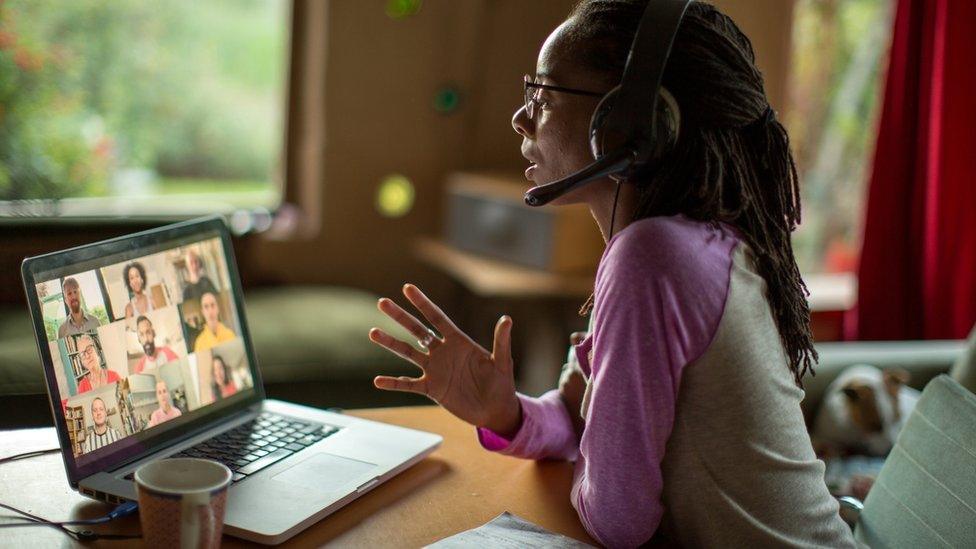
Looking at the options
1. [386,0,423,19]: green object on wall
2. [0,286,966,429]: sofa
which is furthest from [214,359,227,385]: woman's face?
[386,0,423,19]: green object on wall

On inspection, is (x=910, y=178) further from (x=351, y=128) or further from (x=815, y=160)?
(x=351, y=128)

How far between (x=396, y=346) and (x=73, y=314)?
334 millimetres

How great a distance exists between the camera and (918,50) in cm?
290

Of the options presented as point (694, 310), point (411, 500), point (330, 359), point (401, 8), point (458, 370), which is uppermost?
point (401, 8)

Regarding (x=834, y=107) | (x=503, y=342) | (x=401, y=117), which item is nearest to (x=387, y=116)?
(x=401, y=117)

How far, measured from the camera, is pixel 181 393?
46.3 inches

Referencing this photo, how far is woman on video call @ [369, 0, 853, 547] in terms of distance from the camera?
0.95 metres

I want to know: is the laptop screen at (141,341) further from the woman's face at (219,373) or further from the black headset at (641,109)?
the black headset at (641,109)

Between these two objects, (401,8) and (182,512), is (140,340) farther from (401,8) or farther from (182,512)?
(401,8)

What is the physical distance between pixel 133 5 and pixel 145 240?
210 centimetres

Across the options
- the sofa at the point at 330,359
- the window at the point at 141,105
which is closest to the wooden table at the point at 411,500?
the sofa at the point at 330,359

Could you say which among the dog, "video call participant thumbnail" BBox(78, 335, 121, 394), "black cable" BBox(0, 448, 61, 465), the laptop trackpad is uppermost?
"video call participant thumbnail" BBox(78, 335, 121, 394)

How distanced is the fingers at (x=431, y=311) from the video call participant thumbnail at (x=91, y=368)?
1.07 ft

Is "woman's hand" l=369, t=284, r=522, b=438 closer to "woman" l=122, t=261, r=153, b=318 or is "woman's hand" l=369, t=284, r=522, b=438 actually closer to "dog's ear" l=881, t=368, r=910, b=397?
"woman" l=122, t=261, r=153, b=318
